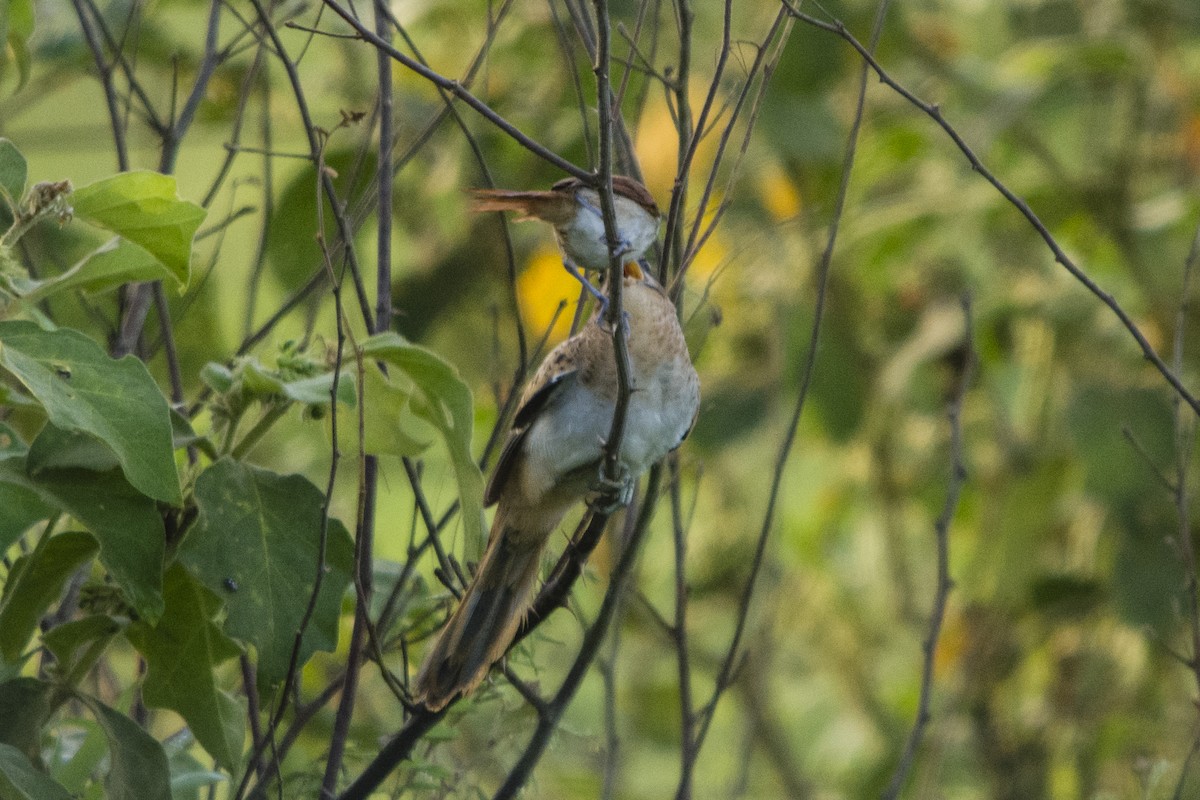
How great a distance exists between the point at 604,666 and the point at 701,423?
1.73m

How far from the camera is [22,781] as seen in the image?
56.4 inches

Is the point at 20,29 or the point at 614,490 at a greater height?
the point at 20,29

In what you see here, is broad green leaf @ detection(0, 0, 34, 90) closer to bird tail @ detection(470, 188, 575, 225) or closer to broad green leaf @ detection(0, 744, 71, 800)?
bird tail @ detection(470, 188, 575, 225)

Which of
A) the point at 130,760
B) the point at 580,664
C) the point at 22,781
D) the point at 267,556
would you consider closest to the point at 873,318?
the point at 580,664

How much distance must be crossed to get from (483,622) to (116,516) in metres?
0.54

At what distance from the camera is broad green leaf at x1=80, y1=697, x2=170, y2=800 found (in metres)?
1.54

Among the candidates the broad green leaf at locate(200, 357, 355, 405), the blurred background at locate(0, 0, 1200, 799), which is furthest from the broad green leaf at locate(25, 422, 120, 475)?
the blurred background at locate(0, 0, 1200, 799)

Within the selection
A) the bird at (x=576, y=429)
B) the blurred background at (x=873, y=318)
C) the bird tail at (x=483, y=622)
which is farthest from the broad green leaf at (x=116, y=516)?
the blurred background at (x=873, y=318)

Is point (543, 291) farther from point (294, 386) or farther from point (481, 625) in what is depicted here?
point (294, 386)

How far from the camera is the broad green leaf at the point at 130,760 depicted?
154cm

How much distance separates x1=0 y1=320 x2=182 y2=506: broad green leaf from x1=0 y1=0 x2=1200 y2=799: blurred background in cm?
123

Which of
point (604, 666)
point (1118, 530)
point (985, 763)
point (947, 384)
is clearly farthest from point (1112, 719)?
point (604, 666)

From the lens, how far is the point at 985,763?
405 centimetres

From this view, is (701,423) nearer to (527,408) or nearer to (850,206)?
(850,206)
